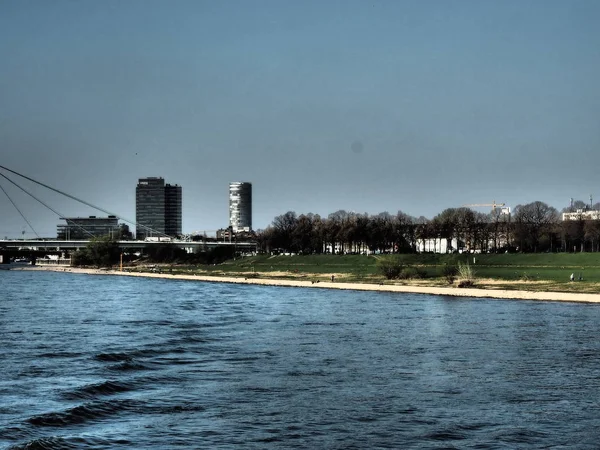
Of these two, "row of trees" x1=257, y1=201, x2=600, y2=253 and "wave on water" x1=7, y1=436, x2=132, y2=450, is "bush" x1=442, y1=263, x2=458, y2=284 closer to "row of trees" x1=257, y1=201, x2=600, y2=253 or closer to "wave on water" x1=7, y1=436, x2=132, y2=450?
"row of trees" x1=257, y1=201, x2=600, y2=253

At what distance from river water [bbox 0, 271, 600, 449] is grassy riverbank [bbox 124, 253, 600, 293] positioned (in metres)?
31.7

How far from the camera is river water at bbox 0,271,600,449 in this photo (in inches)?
850

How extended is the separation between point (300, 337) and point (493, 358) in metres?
12.9

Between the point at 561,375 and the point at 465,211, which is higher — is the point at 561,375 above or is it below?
below

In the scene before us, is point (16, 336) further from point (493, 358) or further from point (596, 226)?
Answer: point (596, 226)

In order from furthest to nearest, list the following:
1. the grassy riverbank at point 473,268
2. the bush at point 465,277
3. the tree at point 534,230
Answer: the tree at point 534,230, the bush at point 465,277, the grassy riverbank at point 473,268

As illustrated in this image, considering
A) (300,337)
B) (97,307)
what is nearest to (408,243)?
(97,307)

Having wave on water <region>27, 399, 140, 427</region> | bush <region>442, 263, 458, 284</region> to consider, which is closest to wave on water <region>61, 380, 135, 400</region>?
wave on water <region>27, 399, 140, 427</region>

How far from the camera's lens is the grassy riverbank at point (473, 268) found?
8869 cm

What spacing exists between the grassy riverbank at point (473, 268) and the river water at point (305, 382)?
3167cm

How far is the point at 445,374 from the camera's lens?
30.9 meters

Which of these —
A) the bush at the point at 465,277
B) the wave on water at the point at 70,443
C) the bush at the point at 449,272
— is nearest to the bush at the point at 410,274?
the bush at the point at 449,272

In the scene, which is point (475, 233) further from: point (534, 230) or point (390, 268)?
point (390, 268)

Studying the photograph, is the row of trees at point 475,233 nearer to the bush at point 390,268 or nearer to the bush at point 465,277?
the bush at point 390,268
